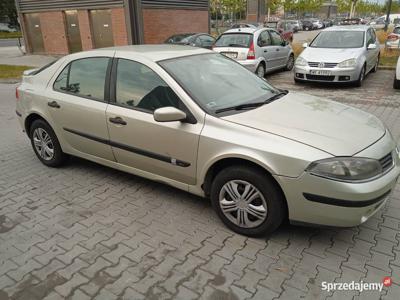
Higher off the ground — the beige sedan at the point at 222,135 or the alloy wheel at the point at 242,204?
the beige sedan at the point at 222,135

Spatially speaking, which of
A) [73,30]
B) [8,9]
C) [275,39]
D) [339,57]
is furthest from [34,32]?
[8,9]

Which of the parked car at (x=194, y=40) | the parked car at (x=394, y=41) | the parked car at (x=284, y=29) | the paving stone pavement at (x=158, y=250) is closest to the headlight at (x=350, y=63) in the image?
the paving stone pavement at (x=158, y=250)

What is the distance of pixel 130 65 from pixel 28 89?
68.6 inches

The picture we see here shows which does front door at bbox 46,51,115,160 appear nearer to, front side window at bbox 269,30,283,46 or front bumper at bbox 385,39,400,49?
front side window at bbox 269,30,283,46

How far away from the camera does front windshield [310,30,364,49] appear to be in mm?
9859

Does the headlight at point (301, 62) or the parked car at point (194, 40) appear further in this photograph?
the parked car at point (194, 40)

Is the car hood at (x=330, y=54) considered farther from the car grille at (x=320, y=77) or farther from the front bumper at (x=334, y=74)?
the car grille at (x=320, y=77)

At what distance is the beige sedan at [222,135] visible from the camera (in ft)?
8.77

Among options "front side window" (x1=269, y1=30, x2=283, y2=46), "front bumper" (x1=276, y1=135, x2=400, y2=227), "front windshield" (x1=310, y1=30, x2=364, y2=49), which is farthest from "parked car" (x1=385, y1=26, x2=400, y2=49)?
"front bumper" (x1=276, y1=135, x2=400, y2=227)

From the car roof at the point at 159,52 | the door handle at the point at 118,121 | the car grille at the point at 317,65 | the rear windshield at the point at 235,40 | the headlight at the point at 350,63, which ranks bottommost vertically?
the car grille at the point at 317,65

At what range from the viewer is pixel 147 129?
11.1 ft

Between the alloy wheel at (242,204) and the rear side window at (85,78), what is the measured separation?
1.72m

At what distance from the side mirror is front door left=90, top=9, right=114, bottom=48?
16.2 meters

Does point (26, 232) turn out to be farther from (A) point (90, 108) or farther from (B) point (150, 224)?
(A) point (90, 108)
